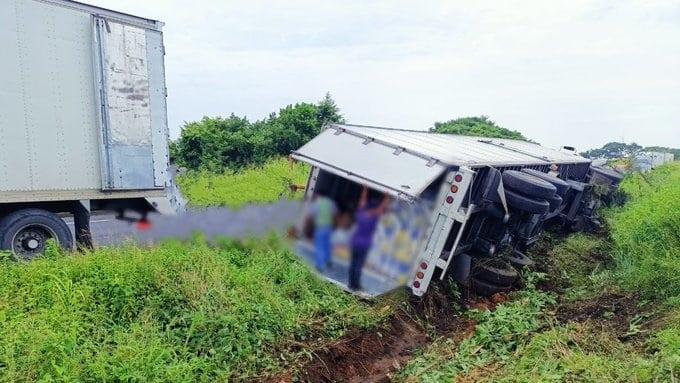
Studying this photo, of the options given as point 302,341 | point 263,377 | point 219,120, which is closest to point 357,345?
point 302,341

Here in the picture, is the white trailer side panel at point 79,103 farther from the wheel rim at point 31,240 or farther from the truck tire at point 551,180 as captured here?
the truck tire at point 551,180

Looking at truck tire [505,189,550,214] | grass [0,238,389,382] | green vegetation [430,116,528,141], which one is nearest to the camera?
grass [0,238,389,382]

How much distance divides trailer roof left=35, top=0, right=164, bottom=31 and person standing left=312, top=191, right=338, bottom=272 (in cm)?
337

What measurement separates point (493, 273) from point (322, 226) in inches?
96.6

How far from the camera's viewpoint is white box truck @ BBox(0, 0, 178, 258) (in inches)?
228

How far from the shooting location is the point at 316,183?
6.21m

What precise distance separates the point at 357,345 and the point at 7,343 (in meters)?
2.95

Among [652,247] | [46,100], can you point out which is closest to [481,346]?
[652,247]

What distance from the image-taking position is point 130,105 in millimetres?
6801

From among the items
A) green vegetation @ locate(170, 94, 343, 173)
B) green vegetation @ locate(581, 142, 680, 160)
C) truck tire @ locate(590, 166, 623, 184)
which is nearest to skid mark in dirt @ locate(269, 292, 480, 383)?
truck tire @ locate(590, 166, 623, 184)

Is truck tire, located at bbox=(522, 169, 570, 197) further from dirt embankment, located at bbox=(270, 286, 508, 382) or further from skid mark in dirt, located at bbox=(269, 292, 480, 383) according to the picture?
skid mark in dirt, located at bbox=(269, 292, 480, 383)

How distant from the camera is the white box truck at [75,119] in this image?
19.0 ft

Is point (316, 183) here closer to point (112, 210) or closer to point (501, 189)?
point (501, 189)

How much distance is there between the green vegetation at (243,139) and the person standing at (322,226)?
32.8 ft
